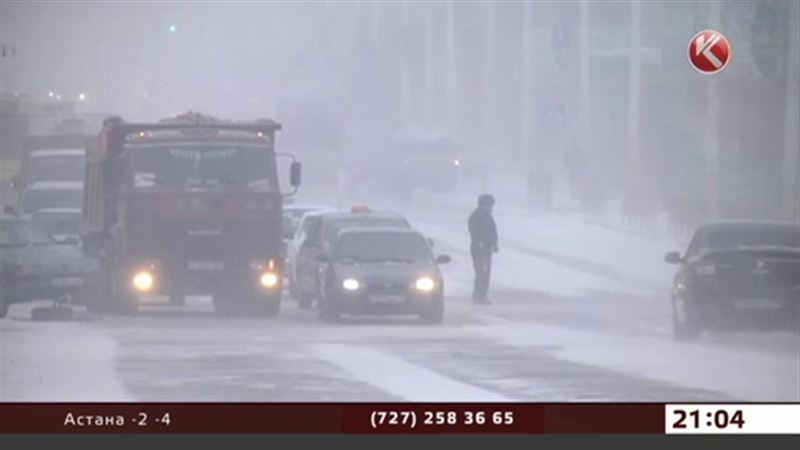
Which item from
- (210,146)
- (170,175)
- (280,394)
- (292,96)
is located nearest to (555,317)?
(292,96)

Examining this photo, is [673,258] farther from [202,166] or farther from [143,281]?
[143,281]

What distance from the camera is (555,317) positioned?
1509cm

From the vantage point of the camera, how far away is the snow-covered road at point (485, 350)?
9609mm

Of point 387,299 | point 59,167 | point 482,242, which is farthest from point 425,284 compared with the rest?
point 482,242

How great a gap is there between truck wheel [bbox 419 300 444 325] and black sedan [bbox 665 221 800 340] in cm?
325

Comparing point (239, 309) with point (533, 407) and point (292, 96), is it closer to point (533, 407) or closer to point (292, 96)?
point (292, 96)

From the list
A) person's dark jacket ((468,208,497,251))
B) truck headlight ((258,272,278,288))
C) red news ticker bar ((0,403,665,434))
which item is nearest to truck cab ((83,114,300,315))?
truck headlight ((258,272,278,288))

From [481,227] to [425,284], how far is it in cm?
802

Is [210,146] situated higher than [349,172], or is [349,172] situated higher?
[210,146]

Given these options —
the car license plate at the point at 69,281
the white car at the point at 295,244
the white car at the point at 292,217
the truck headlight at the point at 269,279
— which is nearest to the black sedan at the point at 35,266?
the car license plate at the point at 69,281

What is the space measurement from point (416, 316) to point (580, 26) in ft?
29.3

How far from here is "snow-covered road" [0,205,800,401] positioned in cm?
961

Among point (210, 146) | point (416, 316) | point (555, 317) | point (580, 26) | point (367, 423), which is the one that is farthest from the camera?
point (210, 146)

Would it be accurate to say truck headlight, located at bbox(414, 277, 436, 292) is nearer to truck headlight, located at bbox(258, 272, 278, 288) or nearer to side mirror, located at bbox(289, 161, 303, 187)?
truck headlight, located at bbox(258, 272, 278, 288)
